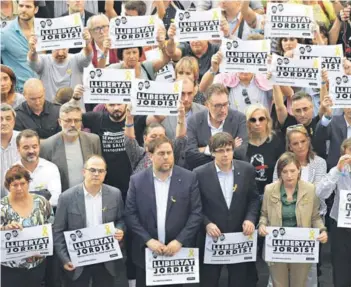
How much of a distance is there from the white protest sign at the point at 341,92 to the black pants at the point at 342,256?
1.43 m

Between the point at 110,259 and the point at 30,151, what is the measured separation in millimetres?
1413

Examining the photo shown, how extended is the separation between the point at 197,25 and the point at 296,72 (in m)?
1.39

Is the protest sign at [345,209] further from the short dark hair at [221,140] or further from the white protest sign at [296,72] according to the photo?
the white protest sign at [296,72]

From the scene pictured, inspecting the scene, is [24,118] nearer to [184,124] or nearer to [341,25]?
[184,124]

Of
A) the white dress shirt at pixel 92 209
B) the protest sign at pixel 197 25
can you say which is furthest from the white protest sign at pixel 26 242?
the protest sign at pixel 197 25

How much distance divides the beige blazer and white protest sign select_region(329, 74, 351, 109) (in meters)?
1.25

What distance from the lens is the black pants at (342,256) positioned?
1009cm

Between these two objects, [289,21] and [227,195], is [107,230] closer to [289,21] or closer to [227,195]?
[227,195]

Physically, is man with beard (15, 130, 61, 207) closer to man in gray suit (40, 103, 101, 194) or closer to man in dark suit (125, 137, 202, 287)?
man in gray suit (40, 103, 101, 194)

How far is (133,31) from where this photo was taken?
11719 millimetres

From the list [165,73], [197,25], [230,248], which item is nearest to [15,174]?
[230,248]

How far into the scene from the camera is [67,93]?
38.1 ft

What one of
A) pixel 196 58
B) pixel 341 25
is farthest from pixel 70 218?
pixel 341 25

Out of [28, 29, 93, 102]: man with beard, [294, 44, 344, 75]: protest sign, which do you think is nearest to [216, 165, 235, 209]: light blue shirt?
[294, 44, 344, 75]: protest sign
